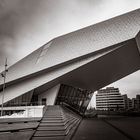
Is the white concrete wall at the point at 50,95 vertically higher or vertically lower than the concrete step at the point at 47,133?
higher

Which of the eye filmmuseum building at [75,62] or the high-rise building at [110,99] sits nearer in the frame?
the eye filmmuseum building at [75,62]

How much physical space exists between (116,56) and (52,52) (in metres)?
9.51

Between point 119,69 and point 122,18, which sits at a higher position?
point 122,18

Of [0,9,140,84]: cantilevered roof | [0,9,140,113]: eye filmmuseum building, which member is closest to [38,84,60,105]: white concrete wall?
[0,9,140,113]: eye filmmuseum building

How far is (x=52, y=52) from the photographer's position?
28391 mm

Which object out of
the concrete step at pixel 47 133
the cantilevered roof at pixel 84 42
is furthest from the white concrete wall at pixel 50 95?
the concrete step at pixel 47 133

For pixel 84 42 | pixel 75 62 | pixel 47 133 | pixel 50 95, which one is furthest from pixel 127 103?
pixel 47 133

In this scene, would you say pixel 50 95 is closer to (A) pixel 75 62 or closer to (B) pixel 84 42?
(A) pixel 75 62

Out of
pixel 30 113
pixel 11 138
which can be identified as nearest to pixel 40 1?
pixel 11 138

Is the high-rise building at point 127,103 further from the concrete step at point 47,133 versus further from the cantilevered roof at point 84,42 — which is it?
the concrete step at point 47,133

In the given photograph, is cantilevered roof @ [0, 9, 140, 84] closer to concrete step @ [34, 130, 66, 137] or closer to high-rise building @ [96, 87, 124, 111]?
concrete step @ [34, 130, 66, 137]

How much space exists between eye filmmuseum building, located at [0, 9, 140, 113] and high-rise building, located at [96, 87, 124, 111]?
82.7m

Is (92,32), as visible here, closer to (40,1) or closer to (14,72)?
(14,72)

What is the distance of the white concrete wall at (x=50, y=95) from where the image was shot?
30.4 metres
